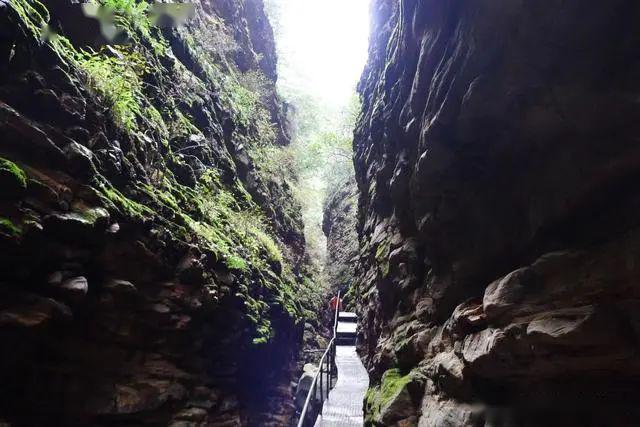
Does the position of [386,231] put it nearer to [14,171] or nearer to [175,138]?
[175,138]

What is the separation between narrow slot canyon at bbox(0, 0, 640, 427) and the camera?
3.29 meters

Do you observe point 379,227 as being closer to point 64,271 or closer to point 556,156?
point 556,156

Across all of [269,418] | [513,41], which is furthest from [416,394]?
[269,418]

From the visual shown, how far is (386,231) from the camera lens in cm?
916

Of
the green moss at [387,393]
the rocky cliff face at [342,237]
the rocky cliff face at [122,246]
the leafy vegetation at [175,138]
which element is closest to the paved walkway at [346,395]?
the green moss at [387,393]

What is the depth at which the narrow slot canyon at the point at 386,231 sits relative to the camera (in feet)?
10.8

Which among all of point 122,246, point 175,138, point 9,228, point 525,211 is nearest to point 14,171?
point 9,228

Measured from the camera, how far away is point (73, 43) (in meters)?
6.52

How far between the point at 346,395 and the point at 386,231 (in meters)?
4.13

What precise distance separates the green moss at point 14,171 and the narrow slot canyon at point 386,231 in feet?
0.08

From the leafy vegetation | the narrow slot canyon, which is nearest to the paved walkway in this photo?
the narrow slot canyon

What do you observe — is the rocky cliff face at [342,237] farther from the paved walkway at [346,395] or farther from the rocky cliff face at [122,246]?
the rocky cliff face at [122,246]

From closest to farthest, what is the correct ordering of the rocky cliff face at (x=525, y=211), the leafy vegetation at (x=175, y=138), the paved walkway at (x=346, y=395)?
the rocky cliff face at (x=525, y=211)
the leafy vegetation at (x=175, y=138)
the paved walkway at (x=346, y=395)

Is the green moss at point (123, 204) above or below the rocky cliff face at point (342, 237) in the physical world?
below
